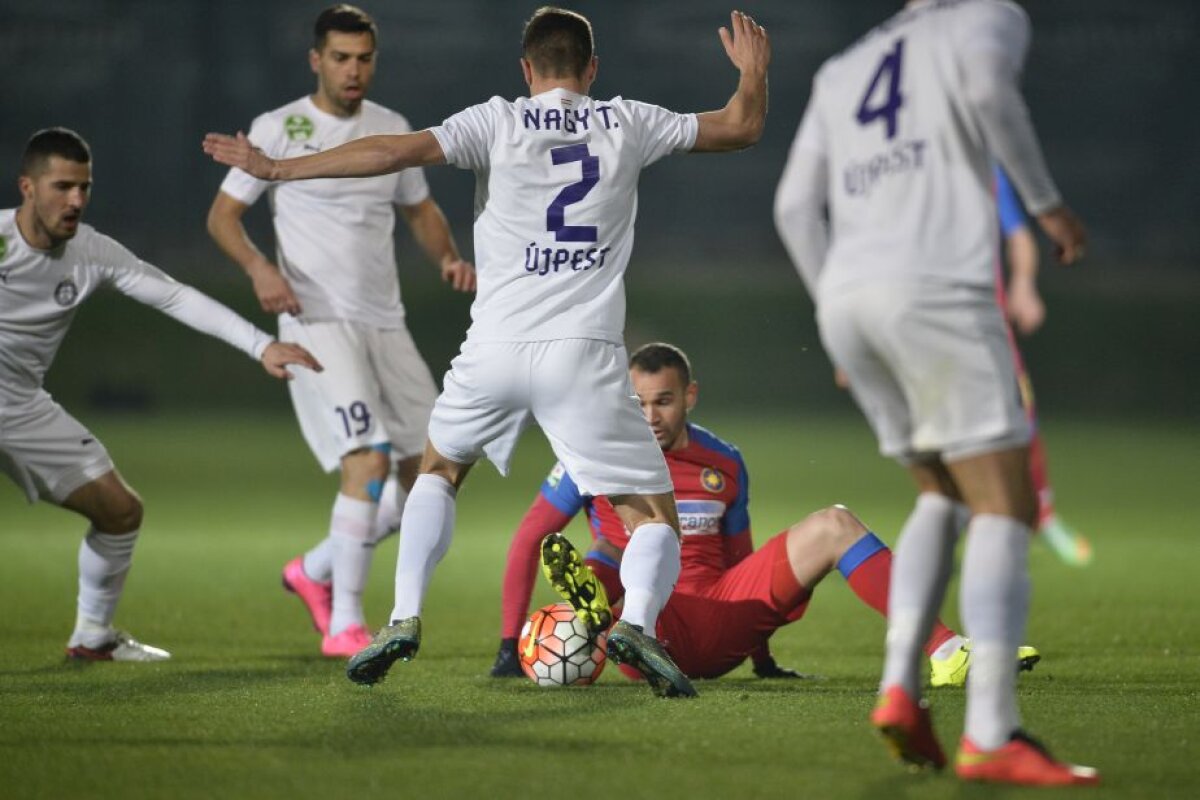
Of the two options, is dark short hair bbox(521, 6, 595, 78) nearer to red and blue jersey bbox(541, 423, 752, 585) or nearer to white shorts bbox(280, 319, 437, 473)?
red and blue jersey bbox(541, 423, 752, 585)

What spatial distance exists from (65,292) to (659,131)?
2683mm

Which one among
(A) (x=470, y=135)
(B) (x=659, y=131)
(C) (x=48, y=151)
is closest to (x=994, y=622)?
(B) (x=659, y=131)

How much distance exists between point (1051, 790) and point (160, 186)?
2218 centimetres

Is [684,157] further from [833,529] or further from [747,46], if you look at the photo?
[833,529]

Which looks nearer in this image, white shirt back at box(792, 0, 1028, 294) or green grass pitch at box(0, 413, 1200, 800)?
white shirt back at box(792, 0, 1028, 294)

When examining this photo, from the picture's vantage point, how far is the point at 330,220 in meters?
7.88

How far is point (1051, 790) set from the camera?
4.05m

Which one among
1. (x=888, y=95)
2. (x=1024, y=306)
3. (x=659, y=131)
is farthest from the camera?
(x=659, y=131)

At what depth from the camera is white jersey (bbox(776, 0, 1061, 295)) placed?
4.10 metres

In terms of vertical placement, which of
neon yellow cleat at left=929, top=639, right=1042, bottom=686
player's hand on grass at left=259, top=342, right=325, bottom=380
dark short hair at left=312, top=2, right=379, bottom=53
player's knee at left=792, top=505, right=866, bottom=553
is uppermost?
dark short hair at left=312, top=2, right=379, bottom=53

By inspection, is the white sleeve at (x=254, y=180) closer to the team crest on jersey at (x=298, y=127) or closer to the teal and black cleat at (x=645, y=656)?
the team crest on jersey at (x=298, y=127)

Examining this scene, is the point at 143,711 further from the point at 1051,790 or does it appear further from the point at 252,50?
the point at 252,50

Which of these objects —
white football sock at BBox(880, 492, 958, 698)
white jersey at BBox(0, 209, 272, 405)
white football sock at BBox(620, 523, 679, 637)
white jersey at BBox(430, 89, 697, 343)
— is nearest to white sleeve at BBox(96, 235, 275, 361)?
white jersey at BBox(0, 209, 272, 405)

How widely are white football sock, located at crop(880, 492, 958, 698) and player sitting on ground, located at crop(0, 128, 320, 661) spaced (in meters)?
3.28
